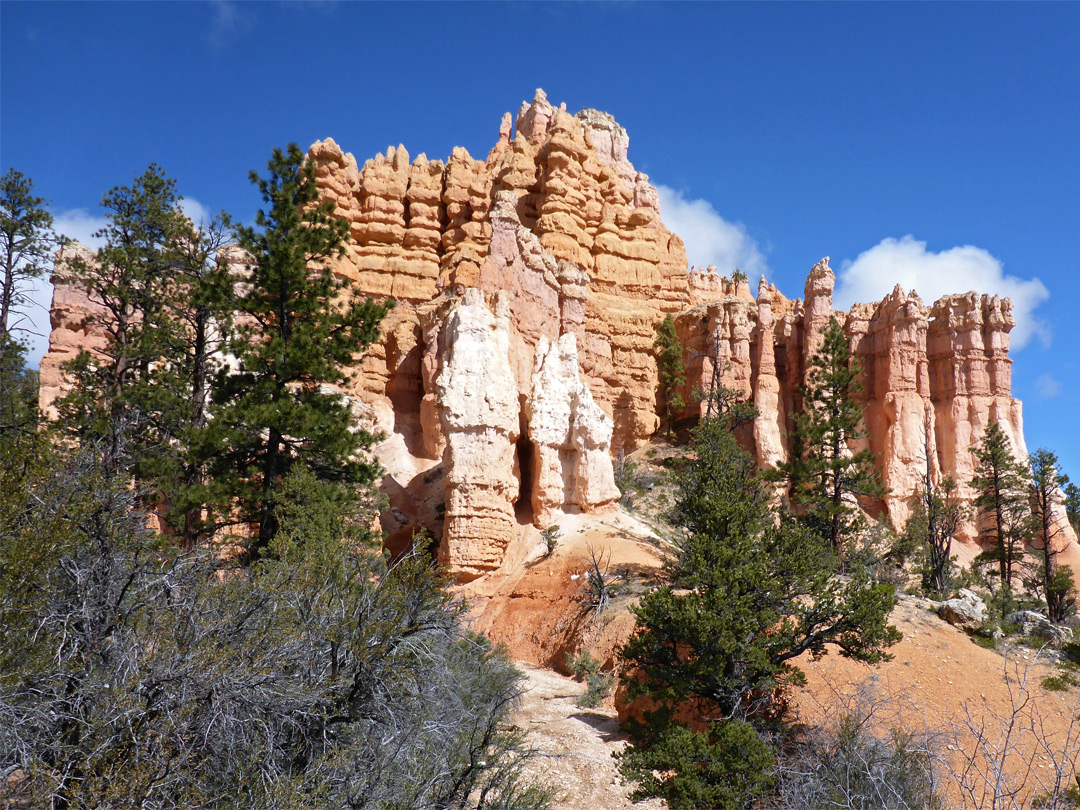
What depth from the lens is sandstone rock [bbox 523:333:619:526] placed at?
1150 inches

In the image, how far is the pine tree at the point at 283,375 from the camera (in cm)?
1716

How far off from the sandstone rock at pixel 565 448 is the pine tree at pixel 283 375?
1131 cm

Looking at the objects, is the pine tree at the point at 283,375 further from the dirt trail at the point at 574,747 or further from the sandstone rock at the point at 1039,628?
the sandstone rock at the point at 1039,628

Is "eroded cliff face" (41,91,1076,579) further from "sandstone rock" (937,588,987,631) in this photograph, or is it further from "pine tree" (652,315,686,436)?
"sandstone rock" (937,588,987,631)

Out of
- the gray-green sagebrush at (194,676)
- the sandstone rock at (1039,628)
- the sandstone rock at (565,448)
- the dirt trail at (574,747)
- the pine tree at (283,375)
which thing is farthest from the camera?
the sandstone rock at (565,448)

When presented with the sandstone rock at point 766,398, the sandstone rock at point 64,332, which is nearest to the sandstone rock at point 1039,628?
the sandstone rock at point 766,398

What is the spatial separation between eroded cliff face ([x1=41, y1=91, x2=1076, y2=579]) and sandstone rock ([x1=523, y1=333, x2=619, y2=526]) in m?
0.08

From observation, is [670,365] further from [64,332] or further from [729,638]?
[729,638]

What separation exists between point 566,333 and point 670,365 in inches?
418

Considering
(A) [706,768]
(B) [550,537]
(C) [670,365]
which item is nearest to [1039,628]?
(A) [706,768]

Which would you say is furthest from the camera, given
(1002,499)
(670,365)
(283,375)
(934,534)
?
(670,365)

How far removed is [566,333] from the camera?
33.3 m

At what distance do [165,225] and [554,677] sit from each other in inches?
642

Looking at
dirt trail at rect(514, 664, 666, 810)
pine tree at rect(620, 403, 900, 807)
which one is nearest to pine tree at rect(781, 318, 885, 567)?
pine tree at rect(620, 403, 900, 807)
